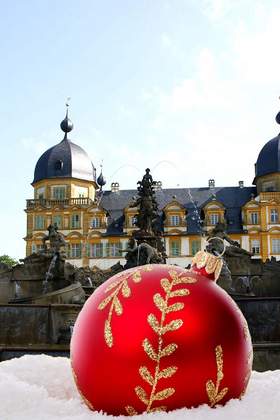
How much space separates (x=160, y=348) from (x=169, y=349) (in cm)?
5

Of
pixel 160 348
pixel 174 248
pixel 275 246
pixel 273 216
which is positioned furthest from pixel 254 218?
pixel 160 348

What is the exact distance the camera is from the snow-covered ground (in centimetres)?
346

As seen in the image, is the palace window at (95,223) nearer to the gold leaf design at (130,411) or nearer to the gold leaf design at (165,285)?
the gold leaf design at (165,285)

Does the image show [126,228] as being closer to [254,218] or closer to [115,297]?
[254,218]

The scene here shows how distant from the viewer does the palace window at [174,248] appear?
62656 mm

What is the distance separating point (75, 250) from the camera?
211ft

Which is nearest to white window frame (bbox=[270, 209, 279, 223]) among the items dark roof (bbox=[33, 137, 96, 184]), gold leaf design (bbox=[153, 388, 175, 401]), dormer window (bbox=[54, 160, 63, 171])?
dark roof (bbox=[33, 137, 96, 184])

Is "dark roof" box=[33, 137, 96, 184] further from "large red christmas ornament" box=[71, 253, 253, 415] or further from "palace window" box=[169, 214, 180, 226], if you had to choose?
"large red christmas ornament" box=[71, 253, 253, 415]

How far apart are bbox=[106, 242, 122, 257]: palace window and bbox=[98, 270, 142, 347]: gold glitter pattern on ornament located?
193ft

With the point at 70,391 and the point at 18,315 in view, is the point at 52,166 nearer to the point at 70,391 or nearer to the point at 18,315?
the point at 18,315

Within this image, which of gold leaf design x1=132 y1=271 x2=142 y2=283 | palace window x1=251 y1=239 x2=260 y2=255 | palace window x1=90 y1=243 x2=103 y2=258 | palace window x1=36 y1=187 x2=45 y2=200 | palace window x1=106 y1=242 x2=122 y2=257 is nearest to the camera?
gold leaf design x1=132 y1=271 x2=142 y2=283

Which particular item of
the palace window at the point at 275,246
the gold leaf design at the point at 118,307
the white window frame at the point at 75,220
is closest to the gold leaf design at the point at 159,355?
the gold leaf design at the point at 118,307

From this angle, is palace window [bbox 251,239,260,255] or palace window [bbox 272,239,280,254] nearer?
palace window [bbox 272,239,280,254]

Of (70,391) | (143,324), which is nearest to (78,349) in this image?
(143,324)
